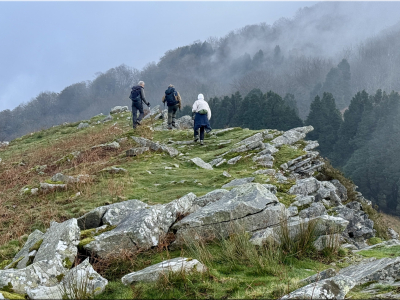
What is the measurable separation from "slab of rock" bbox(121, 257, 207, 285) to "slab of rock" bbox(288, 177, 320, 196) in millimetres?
6017

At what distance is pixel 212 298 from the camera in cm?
420

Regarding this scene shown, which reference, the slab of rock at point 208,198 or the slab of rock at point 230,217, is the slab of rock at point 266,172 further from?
the slab of rock at point 230,217

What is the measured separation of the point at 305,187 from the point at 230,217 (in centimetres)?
488

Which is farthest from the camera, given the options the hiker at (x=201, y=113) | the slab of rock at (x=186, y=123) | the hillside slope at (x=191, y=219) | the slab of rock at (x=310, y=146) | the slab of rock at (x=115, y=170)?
the slab of rock at (x=186, y=123)

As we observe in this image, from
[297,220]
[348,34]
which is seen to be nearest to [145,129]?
[297,220]

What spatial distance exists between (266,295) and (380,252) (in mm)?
3834

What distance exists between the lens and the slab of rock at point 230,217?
6.40 meters

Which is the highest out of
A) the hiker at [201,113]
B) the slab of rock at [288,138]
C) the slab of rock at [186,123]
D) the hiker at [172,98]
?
the hiker at [172,98]

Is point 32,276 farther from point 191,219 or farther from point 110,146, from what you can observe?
point 110,146

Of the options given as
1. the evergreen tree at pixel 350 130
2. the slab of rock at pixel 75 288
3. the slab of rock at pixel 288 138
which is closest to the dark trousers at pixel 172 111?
the slab of rock at pixel 288 138

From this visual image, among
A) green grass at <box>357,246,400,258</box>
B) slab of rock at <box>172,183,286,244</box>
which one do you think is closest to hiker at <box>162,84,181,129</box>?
slab of rock at <box>172,183,286,244</box>

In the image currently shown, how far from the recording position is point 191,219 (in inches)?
258

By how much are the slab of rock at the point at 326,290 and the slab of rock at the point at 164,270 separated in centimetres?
148

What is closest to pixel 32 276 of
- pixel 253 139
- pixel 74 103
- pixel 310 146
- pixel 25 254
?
pixel 25 254
